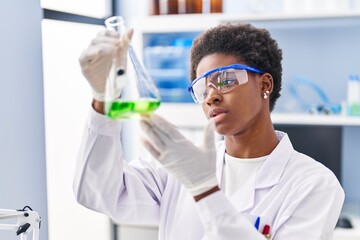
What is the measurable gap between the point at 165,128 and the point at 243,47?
1.46 ft

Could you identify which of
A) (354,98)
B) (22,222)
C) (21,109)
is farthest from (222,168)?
(354,98)

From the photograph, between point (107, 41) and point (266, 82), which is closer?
point (107, 41)

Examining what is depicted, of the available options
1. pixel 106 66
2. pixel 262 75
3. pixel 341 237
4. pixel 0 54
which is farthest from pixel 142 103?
pixel 341 237

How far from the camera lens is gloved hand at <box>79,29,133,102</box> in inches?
44.5

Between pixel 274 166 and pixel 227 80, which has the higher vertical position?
pixel 227 80

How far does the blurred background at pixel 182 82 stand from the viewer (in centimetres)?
269

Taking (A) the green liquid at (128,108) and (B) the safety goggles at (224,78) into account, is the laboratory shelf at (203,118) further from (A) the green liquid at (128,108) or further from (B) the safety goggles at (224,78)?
(A) the green liquid at (128,108)

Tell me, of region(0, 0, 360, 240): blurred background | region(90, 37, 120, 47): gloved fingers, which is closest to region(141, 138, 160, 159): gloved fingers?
region(90, 37, 120, 47): gloved fingers

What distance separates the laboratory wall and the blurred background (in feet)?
0.05

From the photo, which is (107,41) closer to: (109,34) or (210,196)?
(109,34)

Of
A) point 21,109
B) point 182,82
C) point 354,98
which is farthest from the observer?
point 182,82

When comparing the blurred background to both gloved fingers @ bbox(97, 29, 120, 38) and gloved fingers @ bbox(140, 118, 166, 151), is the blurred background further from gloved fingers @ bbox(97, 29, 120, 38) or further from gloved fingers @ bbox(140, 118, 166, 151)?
gloved fingers @ bbox(140, 118, 166, 151)

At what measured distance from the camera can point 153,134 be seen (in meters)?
1.08

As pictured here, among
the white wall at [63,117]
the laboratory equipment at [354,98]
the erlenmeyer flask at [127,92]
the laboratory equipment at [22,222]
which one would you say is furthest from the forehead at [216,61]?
the laboratory equipment at [354,98]
